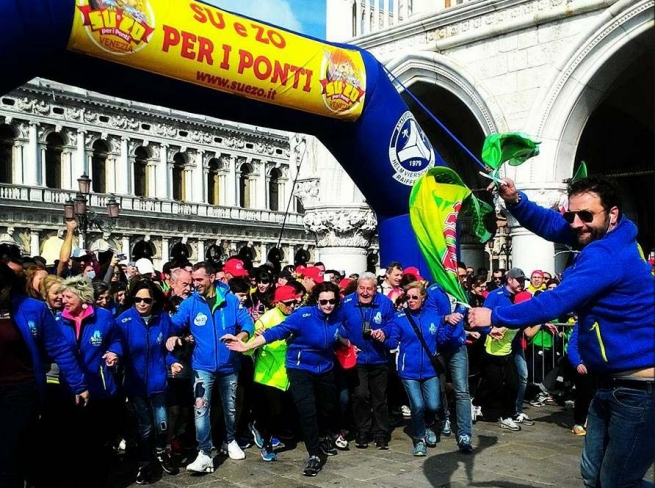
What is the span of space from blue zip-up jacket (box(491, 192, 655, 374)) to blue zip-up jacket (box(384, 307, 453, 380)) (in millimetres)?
3482

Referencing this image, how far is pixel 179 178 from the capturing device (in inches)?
1811

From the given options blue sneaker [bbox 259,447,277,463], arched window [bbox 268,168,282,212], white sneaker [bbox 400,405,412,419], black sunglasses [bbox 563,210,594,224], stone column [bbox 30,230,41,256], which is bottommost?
white sneaker [bbox 400,405,412,419]

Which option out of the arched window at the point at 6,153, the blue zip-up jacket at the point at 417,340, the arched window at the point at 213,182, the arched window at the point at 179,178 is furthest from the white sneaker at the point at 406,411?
the arched window at the point at 213,182

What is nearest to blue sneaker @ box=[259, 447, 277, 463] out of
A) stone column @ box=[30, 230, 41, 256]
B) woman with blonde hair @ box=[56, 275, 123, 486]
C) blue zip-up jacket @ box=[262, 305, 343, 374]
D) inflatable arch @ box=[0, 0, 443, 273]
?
blue zip-up jacket @ box=[262, 305, 343, 374]

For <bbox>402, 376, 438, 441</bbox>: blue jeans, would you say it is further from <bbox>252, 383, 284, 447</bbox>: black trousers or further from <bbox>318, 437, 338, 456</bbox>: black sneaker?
<bbox>252, 383, 284, 447</bbox>: black trousers

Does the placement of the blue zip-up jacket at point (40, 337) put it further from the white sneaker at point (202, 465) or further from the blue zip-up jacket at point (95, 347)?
the white sneaker at point (202, 465)

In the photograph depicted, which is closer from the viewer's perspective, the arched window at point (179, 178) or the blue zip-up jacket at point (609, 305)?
the blue zip-up jacket at point (609, 305)

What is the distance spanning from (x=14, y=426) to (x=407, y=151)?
6117 mm

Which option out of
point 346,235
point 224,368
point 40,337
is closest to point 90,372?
point 40,337

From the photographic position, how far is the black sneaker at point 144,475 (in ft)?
19.9

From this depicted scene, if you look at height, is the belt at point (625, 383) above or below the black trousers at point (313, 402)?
above

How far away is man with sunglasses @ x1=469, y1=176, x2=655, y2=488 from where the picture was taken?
11.5ft

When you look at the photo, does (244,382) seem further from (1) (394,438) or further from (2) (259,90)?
(2) (259,90)

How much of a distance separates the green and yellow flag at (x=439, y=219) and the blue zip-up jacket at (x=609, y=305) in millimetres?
2132
